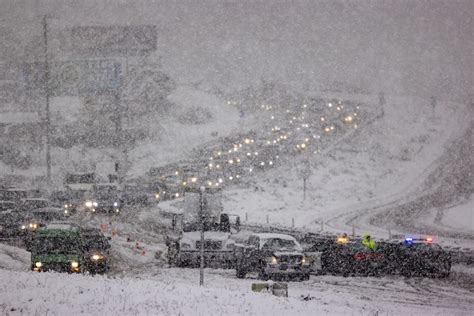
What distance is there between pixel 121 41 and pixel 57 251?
282ft

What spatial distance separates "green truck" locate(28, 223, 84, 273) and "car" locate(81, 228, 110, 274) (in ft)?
0.90

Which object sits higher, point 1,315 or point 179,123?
point 179,123

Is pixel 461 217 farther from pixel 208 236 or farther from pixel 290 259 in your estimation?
pixel 290 259

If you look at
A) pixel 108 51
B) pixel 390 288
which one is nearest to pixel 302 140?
pixel 108 51

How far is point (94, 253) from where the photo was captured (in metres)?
21.6

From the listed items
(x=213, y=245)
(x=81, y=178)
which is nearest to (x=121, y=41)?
(x=81, y=178)

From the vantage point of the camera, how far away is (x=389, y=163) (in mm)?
84188

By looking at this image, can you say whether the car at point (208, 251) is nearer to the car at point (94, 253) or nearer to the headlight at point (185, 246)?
the headlight at point (185, 246)

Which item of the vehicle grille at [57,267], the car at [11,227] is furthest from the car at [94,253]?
the car at [11,227]

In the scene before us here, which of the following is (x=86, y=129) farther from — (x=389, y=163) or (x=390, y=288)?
(x=390, y=288)

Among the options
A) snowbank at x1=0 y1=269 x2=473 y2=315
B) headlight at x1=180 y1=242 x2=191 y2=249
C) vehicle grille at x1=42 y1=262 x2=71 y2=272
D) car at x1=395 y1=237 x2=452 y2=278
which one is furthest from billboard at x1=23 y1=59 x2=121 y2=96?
snowbank at x1=0 y1=269 x2=473 y2=315

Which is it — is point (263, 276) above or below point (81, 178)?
below

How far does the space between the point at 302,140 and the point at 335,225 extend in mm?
43487

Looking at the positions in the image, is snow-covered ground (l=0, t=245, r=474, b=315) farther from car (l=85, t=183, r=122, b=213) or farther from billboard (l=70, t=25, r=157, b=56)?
billboard (l=70, t=25, r=157, b=56)
